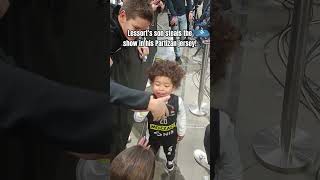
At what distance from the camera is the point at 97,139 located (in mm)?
512

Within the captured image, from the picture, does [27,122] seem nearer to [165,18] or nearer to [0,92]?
[0,92]

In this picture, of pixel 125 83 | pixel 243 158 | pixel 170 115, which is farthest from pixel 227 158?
pixel 125 83

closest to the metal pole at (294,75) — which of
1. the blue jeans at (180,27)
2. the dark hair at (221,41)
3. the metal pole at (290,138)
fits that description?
the metal pole at (290,138)

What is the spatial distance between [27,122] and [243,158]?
0.51 meters

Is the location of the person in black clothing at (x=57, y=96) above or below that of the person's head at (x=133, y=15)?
below

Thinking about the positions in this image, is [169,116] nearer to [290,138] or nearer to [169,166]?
[169,166]

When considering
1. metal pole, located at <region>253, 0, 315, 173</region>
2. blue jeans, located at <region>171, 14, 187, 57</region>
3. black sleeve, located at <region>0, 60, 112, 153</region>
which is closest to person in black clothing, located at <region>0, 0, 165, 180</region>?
black sleeve, located at <region>0, 60, 112, 153</region>

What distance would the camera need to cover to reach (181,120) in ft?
2.45

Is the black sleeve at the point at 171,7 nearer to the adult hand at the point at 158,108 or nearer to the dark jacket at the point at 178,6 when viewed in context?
the dark jacket at the point at 178,6

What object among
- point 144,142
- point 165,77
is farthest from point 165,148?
point 165,77

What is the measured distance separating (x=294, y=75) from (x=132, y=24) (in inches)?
13.6

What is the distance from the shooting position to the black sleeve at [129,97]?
0.72 metres

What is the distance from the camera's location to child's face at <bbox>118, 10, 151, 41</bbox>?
2.31 feet

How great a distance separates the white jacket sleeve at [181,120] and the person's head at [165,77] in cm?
3
